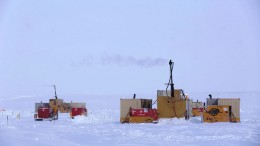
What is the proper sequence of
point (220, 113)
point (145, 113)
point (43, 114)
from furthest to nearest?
point (43, 114) → point (145, 113) → point (220, 113)

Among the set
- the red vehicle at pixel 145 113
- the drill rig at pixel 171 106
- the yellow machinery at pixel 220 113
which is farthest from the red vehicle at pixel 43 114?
the yellow machinery at pixel 220 113

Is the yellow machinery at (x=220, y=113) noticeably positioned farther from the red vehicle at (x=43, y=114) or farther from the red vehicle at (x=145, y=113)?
the red vehicle at (x=43, y=114)

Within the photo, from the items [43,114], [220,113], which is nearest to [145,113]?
[220,113]

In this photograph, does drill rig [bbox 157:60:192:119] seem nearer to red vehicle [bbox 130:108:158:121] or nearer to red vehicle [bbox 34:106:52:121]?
red vehicle [bbox 130:108:158:121]

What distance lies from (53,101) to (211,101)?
157 ft

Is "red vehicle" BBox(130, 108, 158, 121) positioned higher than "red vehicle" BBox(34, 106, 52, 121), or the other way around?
"red vehicle" BBox(130, 108, 158, 121)

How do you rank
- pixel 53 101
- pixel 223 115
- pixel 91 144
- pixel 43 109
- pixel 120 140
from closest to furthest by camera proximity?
pixel 91 144 < pixel 120 140 < pixel 223 115 < pixel 43 109 < pixel 53 101

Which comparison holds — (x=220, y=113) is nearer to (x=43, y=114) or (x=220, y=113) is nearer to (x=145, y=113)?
(x=145, y=113)

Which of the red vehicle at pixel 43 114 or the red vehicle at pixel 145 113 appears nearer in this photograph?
the red vehicle at pixel 145 113

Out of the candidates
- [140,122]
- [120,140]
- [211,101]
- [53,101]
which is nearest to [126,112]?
[140,122]

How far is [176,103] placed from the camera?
139ft

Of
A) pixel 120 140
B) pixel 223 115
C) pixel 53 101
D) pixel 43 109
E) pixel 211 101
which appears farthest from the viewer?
pixel 53 101

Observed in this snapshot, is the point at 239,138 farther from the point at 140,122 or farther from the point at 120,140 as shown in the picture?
the point at 140,122

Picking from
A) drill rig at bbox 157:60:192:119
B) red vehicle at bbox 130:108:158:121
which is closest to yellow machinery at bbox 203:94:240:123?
drill rig at bbox 157:60:192:119
